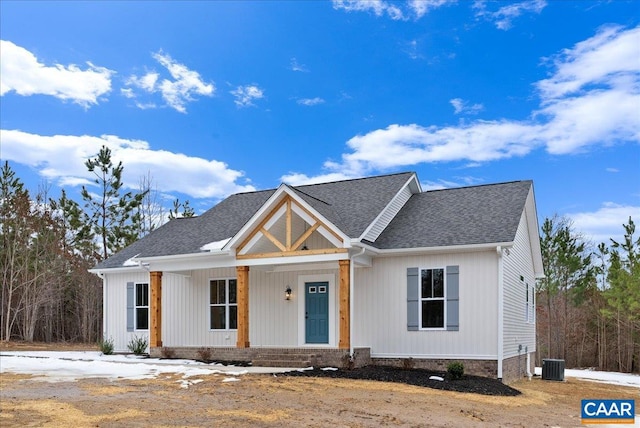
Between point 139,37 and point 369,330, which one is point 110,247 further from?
point 369,330

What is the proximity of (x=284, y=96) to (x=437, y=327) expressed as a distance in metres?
12.9

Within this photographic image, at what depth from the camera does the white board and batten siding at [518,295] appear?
56.1 feet

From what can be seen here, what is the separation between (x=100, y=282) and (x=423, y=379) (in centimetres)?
2707

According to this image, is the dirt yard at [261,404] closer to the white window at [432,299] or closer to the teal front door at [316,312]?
the white window at [432,299]

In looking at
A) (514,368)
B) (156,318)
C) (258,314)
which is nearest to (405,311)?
(514,368)

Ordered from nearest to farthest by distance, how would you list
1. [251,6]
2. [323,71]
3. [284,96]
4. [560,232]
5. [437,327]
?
[437,327] < [251,6] < [323,71] < [284,96] < [560,232]

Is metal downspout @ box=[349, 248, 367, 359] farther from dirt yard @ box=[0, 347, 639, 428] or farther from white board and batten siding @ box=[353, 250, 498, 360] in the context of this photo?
dirt yard @ box=[0, 347, 639, 428]

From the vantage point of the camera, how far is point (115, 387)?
12312mm

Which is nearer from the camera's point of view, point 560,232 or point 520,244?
point 520,244

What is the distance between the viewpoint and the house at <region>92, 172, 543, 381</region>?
16.3m

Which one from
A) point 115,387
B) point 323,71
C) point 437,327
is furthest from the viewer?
point 323,71

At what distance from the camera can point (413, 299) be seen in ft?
55.8

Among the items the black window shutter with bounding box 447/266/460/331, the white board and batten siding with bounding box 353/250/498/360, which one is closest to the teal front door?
the white board and batten siding with bounding box 353/250/498/360

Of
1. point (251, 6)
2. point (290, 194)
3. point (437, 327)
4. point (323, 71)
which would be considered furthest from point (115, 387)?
point (323, 71)
